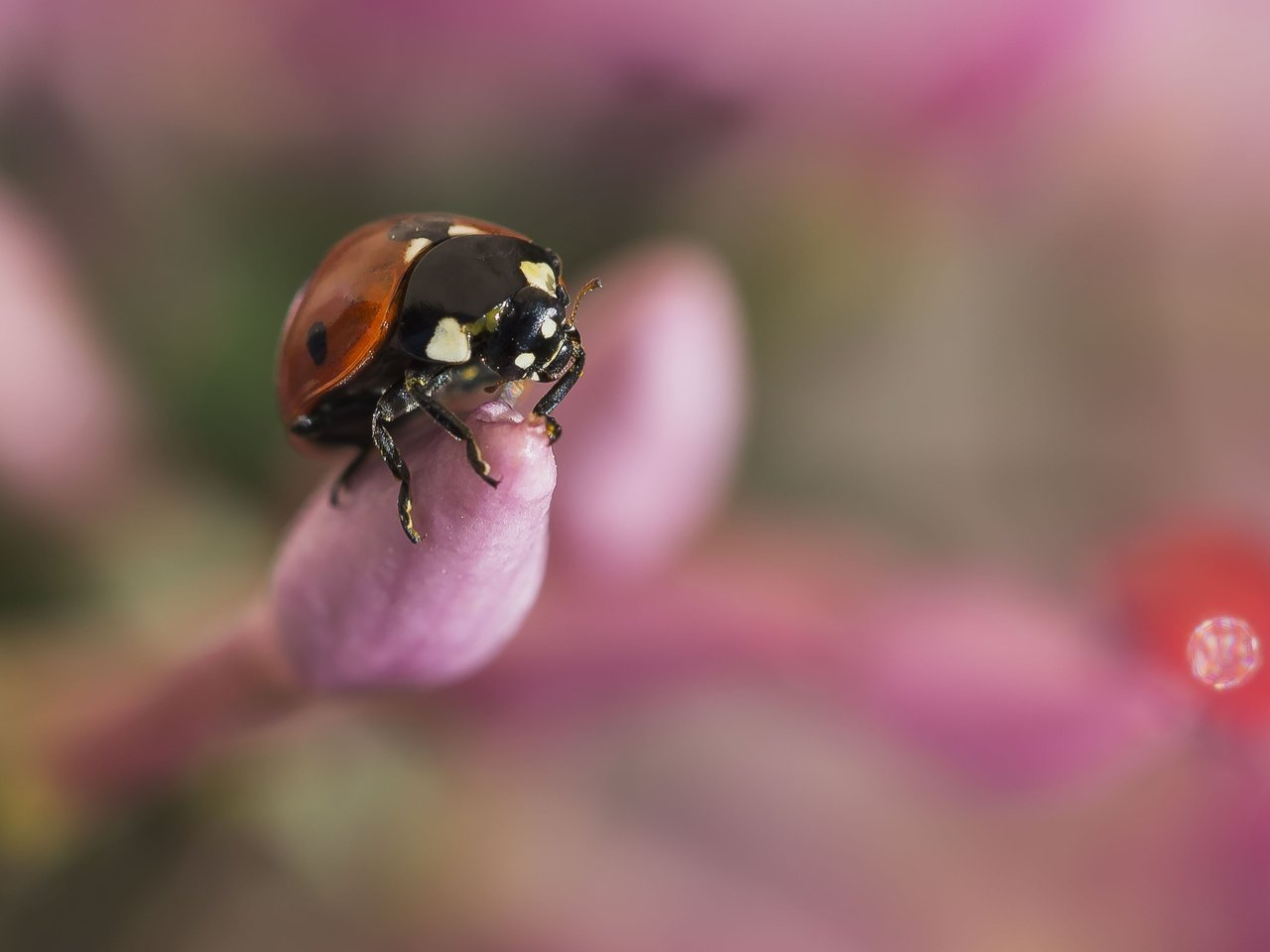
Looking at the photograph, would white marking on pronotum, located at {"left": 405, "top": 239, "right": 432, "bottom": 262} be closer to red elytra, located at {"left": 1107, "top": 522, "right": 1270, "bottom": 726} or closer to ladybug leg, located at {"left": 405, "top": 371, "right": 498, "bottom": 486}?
ladybug leg, located at {"left": 405, "top": 371, "right": 498, "bottom": 486}

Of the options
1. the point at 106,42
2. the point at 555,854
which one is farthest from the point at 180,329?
the point at 555,854

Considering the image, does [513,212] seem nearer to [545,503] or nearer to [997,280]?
[997,280]

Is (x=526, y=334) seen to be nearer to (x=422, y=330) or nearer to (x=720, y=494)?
(x=422, y=330)

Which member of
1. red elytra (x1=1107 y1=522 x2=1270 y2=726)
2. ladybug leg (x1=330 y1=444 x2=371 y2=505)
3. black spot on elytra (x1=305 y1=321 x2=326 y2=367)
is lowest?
ladybug leg (x1=330 y1=444 x2=371 y2=505)

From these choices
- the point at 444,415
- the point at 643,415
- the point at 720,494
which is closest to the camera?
the point at 444,415

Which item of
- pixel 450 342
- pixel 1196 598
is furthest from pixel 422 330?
pixel 1196 598

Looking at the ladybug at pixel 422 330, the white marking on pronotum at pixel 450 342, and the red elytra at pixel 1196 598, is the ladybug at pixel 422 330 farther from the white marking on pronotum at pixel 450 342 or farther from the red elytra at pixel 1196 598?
the red elytra at pixel 1196 598

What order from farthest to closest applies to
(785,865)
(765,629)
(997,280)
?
(997,280), (785,865), (765,629)

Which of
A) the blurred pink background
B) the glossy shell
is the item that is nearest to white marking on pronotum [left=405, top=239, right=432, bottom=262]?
the glossy shell
